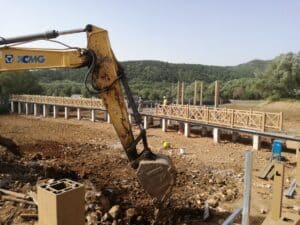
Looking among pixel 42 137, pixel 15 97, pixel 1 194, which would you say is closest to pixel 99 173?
pixel 1 194

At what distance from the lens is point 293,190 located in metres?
7.32

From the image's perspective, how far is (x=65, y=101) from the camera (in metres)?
31.7

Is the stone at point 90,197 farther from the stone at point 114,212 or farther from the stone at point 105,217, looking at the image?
the stone at point 105,217

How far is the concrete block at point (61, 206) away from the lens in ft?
6.66

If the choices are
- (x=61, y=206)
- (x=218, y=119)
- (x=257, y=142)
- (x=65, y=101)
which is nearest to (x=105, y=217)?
(x=61, y=206)

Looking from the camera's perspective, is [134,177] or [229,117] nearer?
[134,177]

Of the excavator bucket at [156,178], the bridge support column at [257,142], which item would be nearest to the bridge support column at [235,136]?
the bridge support column at [257,142]

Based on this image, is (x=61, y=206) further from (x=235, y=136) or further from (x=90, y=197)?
(x=235, y=136)

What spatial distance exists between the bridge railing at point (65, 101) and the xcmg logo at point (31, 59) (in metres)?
18.9

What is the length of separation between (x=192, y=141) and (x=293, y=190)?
11177mm

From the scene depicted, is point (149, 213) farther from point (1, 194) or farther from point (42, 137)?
point (42, 137)

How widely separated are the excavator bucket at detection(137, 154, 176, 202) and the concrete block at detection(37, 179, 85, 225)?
3.63 meters

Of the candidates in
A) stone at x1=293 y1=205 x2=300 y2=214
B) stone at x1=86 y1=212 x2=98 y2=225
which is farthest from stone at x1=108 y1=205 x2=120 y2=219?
stone at x1=293 y1=205 x2=300 y2=214

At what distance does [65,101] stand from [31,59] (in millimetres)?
24870
